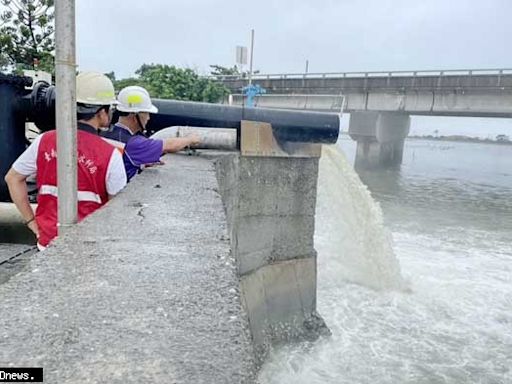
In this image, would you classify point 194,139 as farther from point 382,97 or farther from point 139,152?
point 382,97

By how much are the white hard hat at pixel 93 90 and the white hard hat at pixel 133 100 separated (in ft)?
3.96

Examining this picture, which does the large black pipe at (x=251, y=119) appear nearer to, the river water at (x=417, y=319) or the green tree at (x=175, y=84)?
the river water at (x=417, y=319)

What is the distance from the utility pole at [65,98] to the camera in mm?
2233

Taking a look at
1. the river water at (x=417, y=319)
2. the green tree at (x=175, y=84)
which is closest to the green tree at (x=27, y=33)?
the green tree at (x=175, y=84)

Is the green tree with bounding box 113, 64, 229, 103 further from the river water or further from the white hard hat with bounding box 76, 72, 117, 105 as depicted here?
the white hard hat with bounding box 76, 72, 117, 105

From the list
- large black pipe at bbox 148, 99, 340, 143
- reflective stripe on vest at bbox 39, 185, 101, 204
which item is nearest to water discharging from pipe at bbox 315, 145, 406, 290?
large black pipe at bbox 148, 99, 340, 143

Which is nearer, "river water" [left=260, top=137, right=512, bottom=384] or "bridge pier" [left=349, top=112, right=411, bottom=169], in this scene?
"river water" [left=260, top=137, right=512, bottom=384]

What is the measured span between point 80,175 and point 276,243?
425 centimetres

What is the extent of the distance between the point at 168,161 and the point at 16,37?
18.3 meters

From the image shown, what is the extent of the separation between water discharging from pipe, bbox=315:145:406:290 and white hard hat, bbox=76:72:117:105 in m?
6.41

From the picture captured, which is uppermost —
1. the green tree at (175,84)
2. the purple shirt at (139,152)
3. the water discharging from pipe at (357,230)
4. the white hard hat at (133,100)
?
the green tree at (175,84)

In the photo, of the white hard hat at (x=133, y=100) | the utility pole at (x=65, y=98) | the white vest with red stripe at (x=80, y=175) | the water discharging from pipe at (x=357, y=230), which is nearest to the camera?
the utility pole at (x=65, y=98)

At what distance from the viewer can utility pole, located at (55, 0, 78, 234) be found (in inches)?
87.9

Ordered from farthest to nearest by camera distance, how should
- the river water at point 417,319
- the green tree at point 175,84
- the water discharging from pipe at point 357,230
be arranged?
1. the green tree at point 175,84
2. the water discharging from pipe at point 357,230
3. the river water at point 417,319
